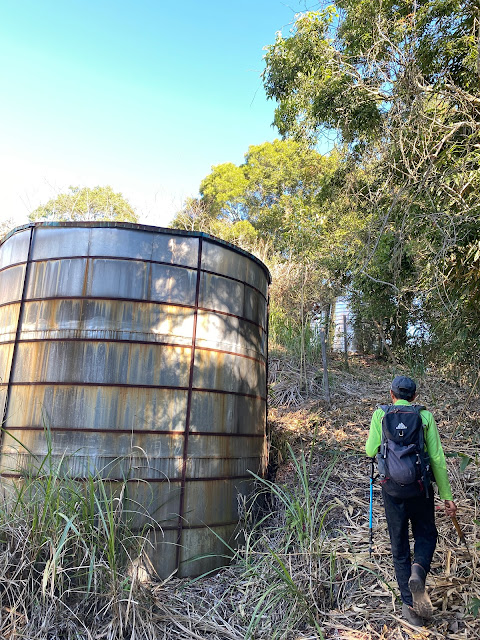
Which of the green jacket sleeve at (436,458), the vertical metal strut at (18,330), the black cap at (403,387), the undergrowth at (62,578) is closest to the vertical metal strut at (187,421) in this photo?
the undergrowth at (62,578)

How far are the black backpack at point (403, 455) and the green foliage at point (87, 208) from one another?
10.6 m

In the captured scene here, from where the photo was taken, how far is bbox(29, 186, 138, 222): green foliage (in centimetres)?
1376

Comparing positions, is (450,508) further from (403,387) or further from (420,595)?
(403,387)

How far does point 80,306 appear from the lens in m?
4.97

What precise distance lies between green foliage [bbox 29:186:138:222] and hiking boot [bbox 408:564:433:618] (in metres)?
11.1

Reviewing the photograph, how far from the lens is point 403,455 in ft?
10.7

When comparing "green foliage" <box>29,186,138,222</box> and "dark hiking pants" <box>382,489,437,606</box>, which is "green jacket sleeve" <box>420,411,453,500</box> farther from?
"green foliage" <box>29,186,138,222</box>

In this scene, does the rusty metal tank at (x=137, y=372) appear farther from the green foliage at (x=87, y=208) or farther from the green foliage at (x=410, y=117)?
the green foliage at (x=87, y=208)

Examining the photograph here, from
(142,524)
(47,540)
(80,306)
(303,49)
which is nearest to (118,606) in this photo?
(47,540)

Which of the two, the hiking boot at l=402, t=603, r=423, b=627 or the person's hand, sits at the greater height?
the person's hand

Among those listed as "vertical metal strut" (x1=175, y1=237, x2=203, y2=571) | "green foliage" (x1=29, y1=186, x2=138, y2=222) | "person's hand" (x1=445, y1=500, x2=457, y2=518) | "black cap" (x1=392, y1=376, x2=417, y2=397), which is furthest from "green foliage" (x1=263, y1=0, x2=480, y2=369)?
"green foliage" (x1=29, y1=186, x2=138, y2=222)

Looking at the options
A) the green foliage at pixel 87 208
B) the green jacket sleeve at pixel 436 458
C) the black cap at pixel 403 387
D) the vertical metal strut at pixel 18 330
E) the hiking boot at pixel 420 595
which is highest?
the green foliage at pixel 87 208

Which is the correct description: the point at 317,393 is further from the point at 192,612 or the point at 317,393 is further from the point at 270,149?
the point at 270,149

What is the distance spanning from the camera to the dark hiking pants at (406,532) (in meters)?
3.33
